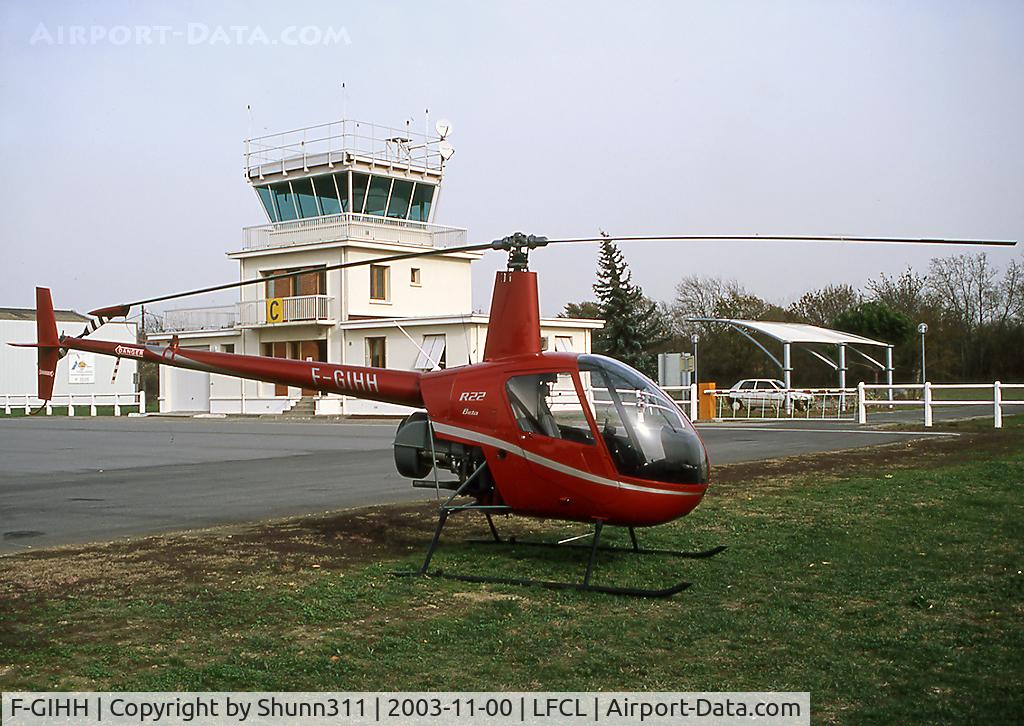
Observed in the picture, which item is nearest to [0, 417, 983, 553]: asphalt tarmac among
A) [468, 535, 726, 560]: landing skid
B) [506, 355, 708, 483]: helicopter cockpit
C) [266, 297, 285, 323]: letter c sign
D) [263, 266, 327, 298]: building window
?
[468, 535, 726, 560]: landing skid

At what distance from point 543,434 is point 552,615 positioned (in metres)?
1.91

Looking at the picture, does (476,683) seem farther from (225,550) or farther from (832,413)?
(832,413)

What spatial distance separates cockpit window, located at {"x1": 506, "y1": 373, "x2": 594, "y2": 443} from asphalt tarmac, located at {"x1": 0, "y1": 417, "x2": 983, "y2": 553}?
471 cm

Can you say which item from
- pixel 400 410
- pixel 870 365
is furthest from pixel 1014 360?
pixel 400 410

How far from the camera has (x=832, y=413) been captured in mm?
39219

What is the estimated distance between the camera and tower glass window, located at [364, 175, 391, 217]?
45.4m

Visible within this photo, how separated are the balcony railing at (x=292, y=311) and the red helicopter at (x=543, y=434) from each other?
118 feet

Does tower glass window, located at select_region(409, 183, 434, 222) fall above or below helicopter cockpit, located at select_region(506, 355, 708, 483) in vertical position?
above

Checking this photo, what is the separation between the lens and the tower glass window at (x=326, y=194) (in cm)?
4541

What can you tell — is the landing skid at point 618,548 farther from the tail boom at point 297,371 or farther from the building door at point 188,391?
the building door at point 188,391

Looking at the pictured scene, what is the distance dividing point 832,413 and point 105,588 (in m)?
34.7

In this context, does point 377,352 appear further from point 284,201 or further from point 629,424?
point 629,424

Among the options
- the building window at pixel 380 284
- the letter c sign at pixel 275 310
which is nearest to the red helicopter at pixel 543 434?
the building window at pixel 380 284

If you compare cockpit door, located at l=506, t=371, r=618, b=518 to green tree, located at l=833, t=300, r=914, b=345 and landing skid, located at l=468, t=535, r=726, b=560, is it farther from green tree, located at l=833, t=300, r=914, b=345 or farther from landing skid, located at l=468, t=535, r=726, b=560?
green tree, located at l=833, t=300, r=914, b=345
